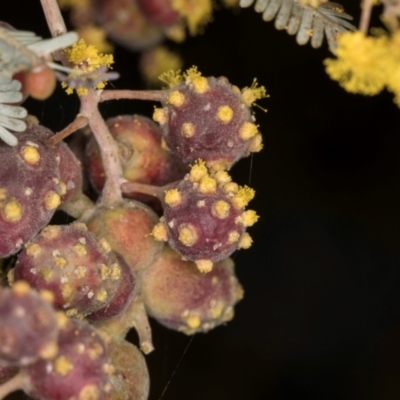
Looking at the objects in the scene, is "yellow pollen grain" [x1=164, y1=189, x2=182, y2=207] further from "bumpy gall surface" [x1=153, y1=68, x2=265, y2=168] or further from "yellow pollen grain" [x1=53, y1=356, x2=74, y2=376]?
"yellow pollen grain" [x1=53, y1=356, x2=74, y2=376]

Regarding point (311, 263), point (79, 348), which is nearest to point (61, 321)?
point (79, 348)

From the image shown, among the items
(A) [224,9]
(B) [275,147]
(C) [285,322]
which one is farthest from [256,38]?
(C) [285,322]

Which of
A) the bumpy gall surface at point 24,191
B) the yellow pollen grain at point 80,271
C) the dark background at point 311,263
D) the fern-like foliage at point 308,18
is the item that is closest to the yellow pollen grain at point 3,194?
the bumpy gall surface at point 24,191

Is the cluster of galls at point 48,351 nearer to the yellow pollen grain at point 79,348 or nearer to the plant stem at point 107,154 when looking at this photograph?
the yellow pollen grain at point 79,348

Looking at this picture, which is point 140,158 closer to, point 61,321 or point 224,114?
point 224,114

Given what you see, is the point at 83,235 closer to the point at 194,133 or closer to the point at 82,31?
the point at 194,133
